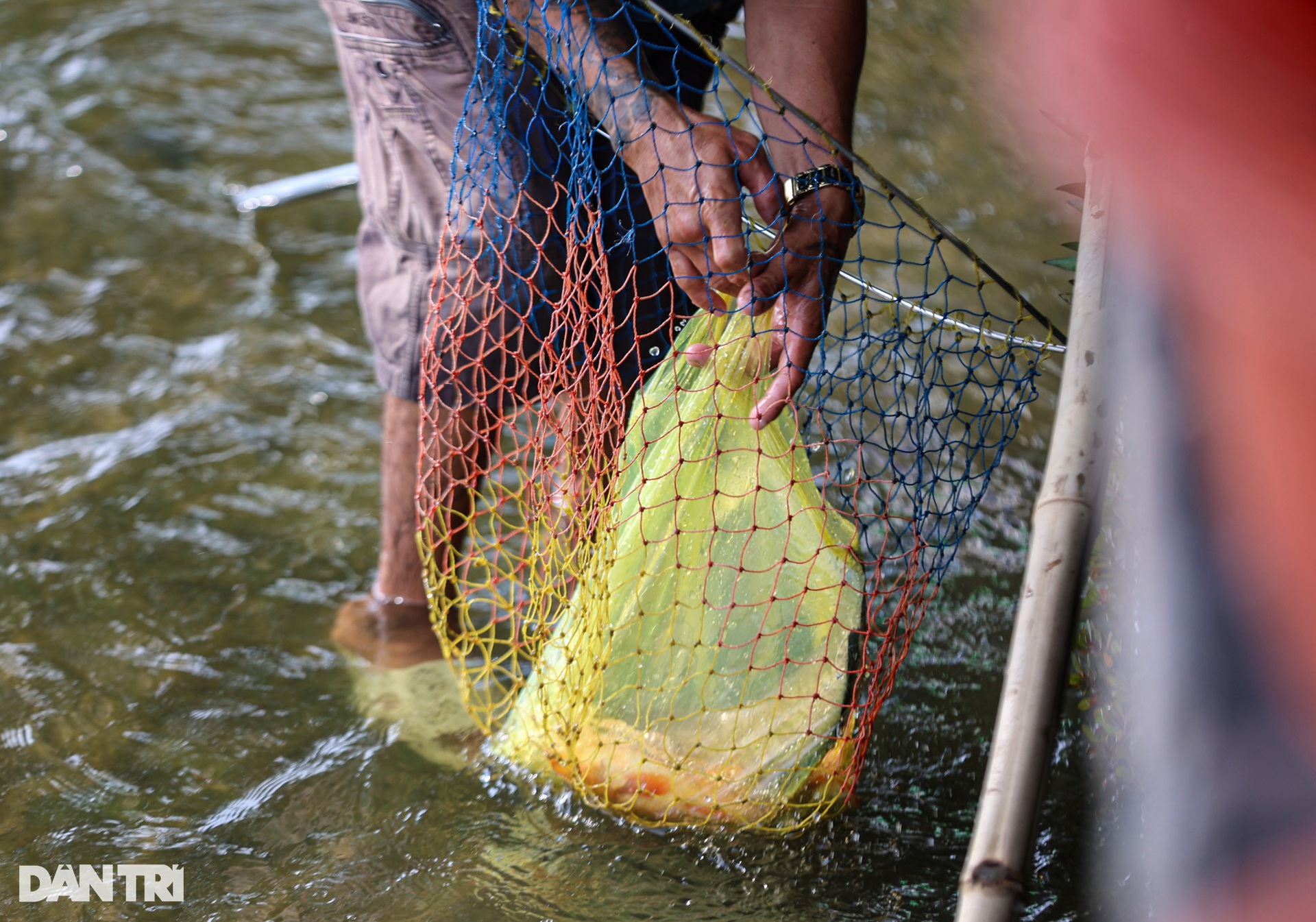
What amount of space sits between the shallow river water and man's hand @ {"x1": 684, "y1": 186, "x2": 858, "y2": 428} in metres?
0.74

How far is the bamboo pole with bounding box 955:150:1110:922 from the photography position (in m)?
0.90

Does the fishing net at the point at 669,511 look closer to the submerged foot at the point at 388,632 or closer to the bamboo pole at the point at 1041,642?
the submerged foot at the point at 388,632

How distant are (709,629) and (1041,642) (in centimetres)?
78

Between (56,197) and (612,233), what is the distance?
2.64 m

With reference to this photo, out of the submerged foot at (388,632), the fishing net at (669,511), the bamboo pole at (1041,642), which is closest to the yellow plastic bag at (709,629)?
the fishing net at (669,511)

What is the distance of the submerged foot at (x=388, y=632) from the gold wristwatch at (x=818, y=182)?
1.17 metres

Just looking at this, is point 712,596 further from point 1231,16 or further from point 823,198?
point 1231,16

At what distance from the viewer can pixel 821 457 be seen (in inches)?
→ 99.5

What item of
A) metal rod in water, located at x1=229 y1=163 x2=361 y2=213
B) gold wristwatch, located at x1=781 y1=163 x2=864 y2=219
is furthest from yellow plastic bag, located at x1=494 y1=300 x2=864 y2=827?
metal rod in water, located at x1=229 y1=163 x2=361 y2=213

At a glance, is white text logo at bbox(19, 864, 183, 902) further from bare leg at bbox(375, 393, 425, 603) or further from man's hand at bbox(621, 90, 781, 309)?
man's hand at bbox(621, 90, 781, 309)

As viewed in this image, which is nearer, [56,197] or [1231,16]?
[1231,16]

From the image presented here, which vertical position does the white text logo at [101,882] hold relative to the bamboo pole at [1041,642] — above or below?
below

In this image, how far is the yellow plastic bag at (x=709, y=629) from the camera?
163 centimetres

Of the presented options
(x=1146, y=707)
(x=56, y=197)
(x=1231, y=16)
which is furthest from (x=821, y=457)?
(x=56, y=197)
